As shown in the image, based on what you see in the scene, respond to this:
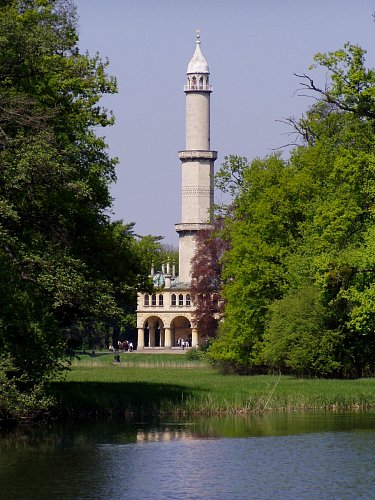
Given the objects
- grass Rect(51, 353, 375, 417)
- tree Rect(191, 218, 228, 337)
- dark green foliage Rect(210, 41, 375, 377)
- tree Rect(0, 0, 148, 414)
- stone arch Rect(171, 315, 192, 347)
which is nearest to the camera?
tree Rect(0, 0, 148, 414)

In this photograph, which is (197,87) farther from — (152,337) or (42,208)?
(42,208)

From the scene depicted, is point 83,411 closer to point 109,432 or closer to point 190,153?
point 109,432

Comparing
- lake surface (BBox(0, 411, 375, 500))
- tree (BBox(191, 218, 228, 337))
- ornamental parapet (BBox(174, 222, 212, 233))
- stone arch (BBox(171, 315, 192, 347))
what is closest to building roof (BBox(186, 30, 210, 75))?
ornamental parapet (BBox(174, 222, 212, 233))

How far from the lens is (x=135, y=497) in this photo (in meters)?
26.4

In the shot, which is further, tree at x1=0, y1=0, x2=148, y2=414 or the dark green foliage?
the dark green foliage

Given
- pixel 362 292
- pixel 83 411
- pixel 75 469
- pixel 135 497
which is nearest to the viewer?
pixel 135 497

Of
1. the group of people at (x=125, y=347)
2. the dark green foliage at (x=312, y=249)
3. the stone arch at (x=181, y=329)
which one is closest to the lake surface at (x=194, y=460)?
the dark green foliage at (x=312, y=249)

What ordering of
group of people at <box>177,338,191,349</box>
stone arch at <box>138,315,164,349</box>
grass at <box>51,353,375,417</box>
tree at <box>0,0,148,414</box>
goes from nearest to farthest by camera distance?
tree at <box>0,0,148,414</box>
grass at <box>51,353,375,417</box>
group of people at <box>177,338,191,349</box>
stone arch at <box>138,315,164,349</box>

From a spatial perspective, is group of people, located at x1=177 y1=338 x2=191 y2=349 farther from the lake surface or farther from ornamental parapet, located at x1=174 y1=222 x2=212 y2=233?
the lake surface

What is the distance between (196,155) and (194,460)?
381 ft

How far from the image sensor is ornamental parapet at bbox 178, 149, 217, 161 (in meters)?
146

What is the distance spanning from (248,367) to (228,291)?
425cm

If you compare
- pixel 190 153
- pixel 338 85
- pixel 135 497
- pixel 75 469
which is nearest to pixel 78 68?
pixel 338 85

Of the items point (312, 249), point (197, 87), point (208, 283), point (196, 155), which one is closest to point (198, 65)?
point (197, 87)
